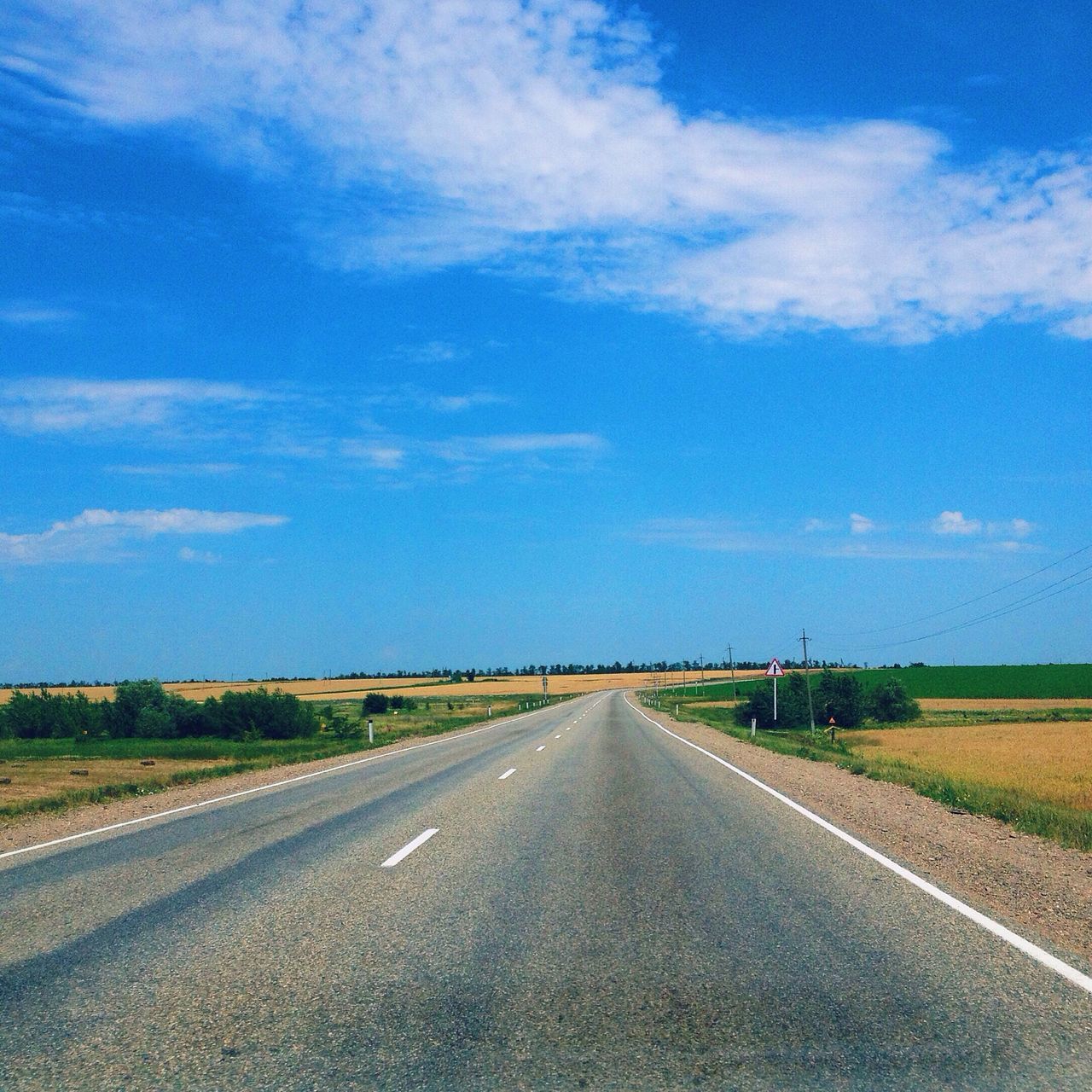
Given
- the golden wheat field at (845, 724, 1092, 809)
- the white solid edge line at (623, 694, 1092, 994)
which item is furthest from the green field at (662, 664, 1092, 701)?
the white solid edge line at (623, 694, 1092, 994)

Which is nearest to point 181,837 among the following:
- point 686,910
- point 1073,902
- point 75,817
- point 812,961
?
point 75,817

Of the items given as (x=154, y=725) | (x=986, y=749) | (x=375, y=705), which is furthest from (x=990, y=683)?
(x=154, y=725)

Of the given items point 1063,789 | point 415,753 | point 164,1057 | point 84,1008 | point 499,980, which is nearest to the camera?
point 164,1057

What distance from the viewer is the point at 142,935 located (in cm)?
652

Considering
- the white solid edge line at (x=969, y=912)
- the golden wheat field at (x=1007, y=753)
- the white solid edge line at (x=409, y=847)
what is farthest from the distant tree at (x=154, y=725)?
the white solid edge line at (x=969, y=912)

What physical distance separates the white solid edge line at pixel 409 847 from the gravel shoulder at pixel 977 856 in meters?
5.00

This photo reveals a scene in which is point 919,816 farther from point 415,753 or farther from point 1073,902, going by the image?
point 415,753

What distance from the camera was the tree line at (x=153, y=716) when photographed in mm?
55125

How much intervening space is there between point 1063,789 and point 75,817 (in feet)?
63.2

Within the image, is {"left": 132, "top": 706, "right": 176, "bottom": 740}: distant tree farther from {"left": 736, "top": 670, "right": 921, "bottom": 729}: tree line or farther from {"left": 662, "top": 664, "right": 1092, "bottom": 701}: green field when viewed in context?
{"left": 662, "top": 664, "right": 1092, "bottom": 701}: green field

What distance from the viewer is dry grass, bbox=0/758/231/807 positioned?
22703mm

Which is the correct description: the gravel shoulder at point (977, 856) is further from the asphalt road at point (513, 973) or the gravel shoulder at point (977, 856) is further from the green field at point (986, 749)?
the asphalt road at point (513, 973)

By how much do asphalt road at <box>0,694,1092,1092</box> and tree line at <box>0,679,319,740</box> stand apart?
152 ft

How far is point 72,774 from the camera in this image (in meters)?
28.8
